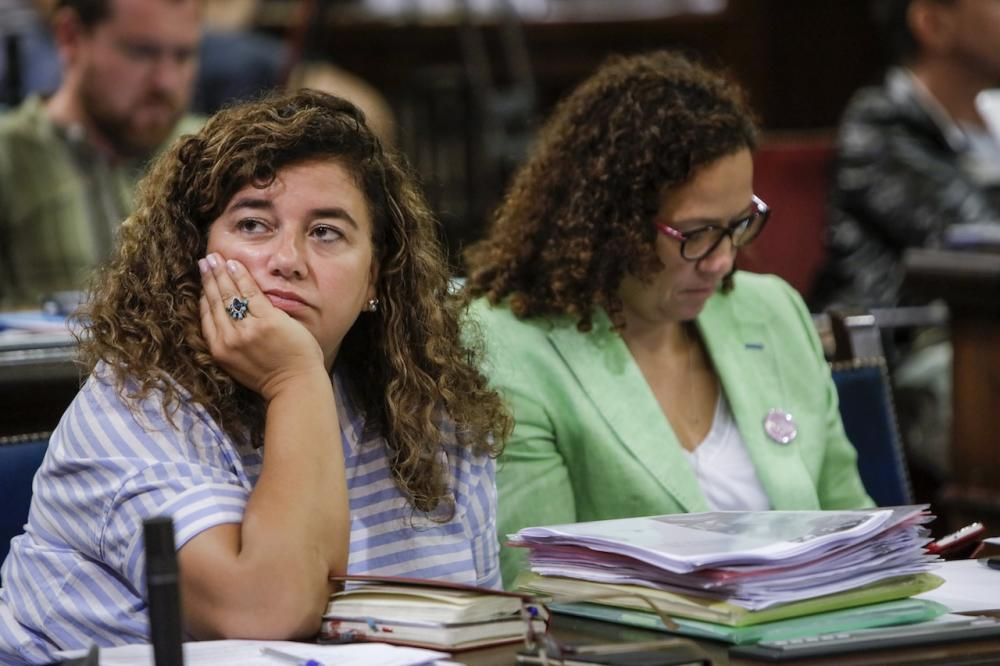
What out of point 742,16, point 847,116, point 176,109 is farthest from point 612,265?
point 742,16

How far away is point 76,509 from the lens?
152 cm

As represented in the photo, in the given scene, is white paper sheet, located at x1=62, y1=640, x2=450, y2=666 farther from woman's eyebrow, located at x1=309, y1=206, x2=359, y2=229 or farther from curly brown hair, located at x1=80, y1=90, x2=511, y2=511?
woman's eyebrow, located at x1=309, y1=206, x2=359, y2=229

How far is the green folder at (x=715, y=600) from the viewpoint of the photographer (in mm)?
1416

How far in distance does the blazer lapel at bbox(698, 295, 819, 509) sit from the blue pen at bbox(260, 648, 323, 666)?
1018mm

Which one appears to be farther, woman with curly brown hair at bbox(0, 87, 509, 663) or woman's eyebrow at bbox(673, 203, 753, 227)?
woman's eyebrow at bbox(673, 203, 753, 227)

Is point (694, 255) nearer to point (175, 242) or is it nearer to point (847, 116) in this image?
point (175, 242)

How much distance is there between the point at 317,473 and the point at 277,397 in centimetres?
10

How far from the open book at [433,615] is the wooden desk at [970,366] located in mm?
2080

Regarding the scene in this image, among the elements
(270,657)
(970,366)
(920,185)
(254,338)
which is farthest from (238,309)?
(920,185)

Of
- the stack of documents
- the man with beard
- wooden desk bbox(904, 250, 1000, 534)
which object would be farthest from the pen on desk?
the man with beard

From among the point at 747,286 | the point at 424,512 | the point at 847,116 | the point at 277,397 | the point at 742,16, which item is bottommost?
the point at 424,512

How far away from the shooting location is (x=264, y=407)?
1.69m

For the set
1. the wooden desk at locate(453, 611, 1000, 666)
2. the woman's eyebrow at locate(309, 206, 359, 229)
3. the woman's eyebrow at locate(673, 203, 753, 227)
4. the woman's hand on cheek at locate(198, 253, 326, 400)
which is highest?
the woman's eyebrow at locate(673, 203, 753, 227)

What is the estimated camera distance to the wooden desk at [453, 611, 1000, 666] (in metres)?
1.34
